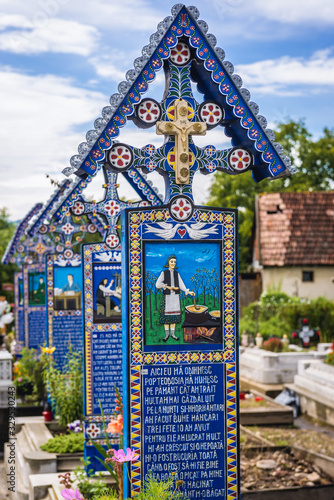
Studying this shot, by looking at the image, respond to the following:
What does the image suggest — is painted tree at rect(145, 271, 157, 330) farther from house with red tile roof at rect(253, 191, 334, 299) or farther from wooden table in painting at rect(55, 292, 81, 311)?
house with red tile roof at rect(253, 191, 334, 299)

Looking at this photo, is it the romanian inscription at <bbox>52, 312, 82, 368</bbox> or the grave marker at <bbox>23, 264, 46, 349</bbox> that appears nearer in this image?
the romanian inscription at <bbox>52, 312, 82, 368</bbox>

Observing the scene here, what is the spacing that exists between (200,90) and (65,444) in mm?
5607

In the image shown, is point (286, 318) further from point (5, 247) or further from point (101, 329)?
point (5, 247)

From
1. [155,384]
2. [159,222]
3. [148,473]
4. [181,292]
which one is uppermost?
[159,222]

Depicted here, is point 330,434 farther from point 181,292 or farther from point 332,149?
point 332,149

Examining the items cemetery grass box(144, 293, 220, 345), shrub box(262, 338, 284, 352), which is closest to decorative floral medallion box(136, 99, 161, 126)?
cemetery grass box(144, 293, 220, 345)

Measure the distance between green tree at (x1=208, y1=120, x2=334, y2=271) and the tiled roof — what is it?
5.31 metres

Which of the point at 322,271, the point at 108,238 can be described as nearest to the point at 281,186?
the point at 322,271

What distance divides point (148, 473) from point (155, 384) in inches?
30.4

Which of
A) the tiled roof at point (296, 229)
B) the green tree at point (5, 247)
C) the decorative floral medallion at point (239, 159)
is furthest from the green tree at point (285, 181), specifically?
the decorative floral medallion at point (239, 159)

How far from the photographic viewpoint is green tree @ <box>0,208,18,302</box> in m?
35.3

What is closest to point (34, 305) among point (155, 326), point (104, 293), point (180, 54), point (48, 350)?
point (48, 350)

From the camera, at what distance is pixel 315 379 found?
15.0 metres

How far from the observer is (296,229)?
104 feet
